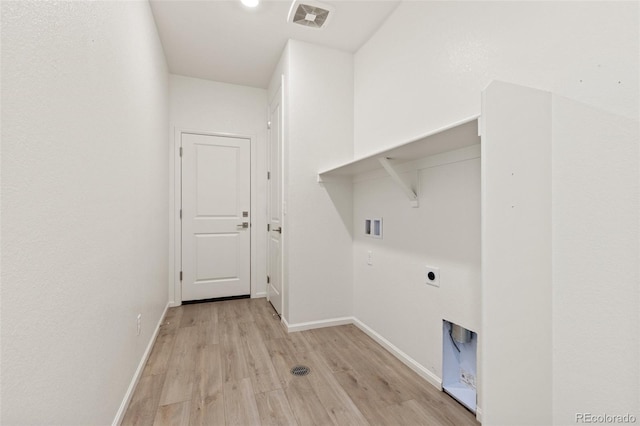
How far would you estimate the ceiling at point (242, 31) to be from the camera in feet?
7.18

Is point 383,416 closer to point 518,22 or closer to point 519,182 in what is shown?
point 519,182

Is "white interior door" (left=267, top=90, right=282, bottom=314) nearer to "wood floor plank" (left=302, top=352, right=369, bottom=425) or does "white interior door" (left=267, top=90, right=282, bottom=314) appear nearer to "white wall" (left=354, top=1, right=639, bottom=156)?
"white wall" (left=354, top=1, right=639, bottom=156)

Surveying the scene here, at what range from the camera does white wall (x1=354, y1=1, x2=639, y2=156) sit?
987 mm

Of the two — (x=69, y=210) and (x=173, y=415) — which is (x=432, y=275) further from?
(x=69, y=210)

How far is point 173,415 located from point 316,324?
1.33m

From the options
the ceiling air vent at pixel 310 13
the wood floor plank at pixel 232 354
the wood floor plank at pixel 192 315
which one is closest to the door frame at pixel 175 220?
the wood floor plank at pixel 192 315

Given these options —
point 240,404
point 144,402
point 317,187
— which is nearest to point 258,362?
point 240,404

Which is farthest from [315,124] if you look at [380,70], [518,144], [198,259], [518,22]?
[198,259]

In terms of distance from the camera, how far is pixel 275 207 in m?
3.14

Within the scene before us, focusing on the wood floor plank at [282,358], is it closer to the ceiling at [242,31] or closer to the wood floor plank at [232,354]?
the wood floor plank at [232,354]

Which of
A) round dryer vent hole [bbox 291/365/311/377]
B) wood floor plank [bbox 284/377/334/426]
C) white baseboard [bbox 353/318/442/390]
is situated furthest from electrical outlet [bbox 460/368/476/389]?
round dryer vent hole [bbox 291/365/311/377]
